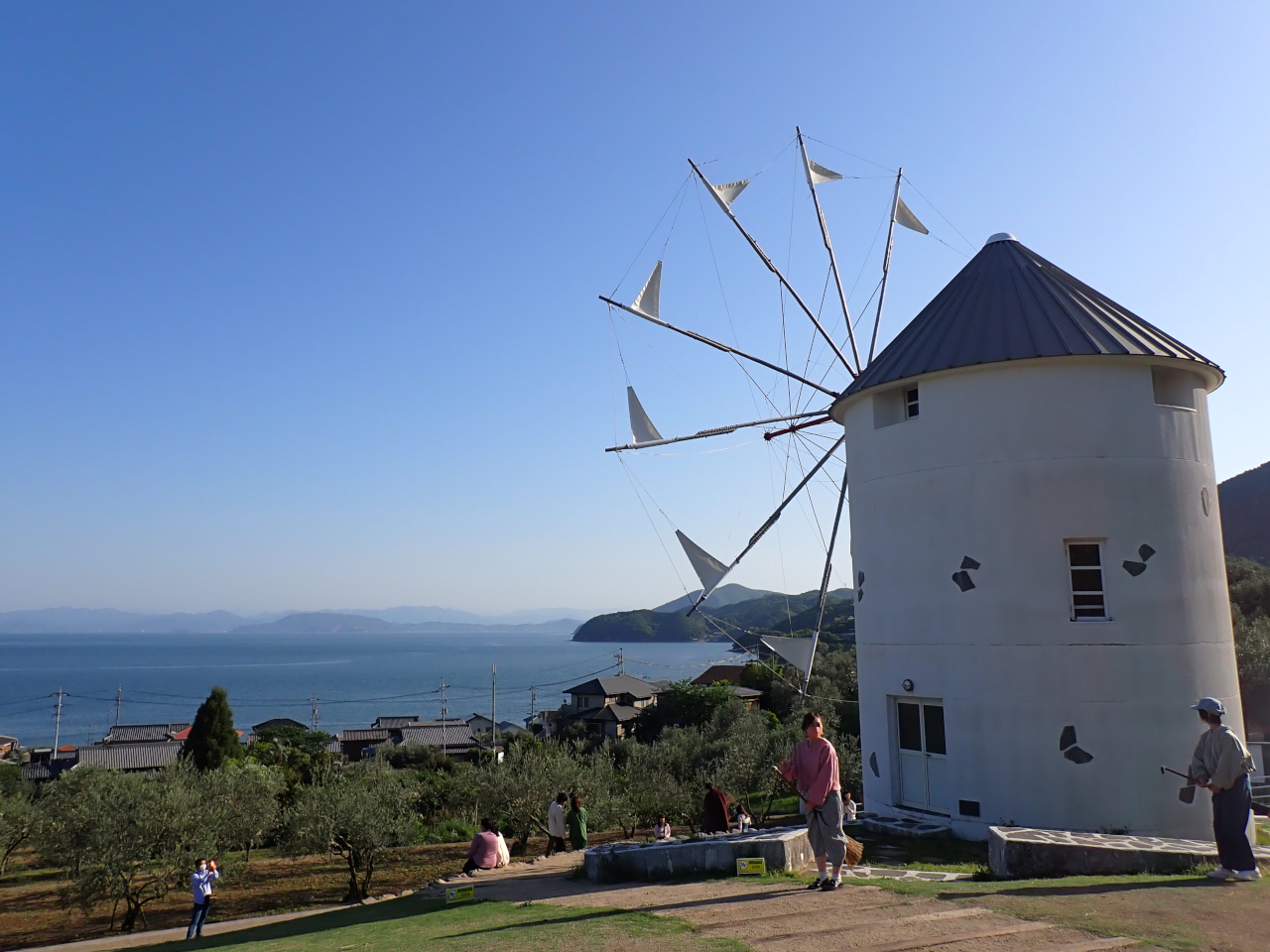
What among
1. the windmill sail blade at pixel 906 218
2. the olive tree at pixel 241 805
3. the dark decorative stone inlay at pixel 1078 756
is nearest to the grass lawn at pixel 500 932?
the dark decorative stone inlay at pixel 1078 756

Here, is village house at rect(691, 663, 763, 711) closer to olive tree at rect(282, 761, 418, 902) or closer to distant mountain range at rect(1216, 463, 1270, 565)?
olive tree at rect(282, 761, 418, 902)

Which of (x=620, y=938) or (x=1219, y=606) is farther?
(x=1219, y=606)

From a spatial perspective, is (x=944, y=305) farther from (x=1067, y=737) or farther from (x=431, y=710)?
(x=431, y=710)

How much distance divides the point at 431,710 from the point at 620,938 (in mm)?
130400

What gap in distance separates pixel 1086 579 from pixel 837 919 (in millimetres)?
8065

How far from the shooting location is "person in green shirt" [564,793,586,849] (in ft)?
49.8

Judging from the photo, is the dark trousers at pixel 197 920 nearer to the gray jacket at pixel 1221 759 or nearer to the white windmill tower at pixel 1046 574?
the white windmill tower at pixel 1046 574

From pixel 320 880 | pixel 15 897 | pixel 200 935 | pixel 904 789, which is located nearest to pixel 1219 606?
pixel 904 789

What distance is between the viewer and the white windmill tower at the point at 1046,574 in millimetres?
11781

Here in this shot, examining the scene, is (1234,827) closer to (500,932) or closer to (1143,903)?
(1143,903)

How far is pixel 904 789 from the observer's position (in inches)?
522

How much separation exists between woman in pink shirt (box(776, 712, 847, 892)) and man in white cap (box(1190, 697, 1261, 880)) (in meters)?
3.23

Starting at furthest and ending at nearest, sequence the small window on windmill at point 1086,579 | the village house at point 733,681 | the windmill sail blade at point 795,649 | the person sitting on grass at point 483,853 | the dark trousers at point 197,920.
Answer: the village house at point 733,681 → the windmill sail blade at point 795,649 → the dark trousers at point 197,920 → the person sitting on grass at point 483,853 → the small window on windmill at point 1086,579

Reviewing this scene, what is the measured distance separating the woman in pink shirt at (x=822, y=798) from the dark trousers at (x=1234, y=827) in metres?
3.23
